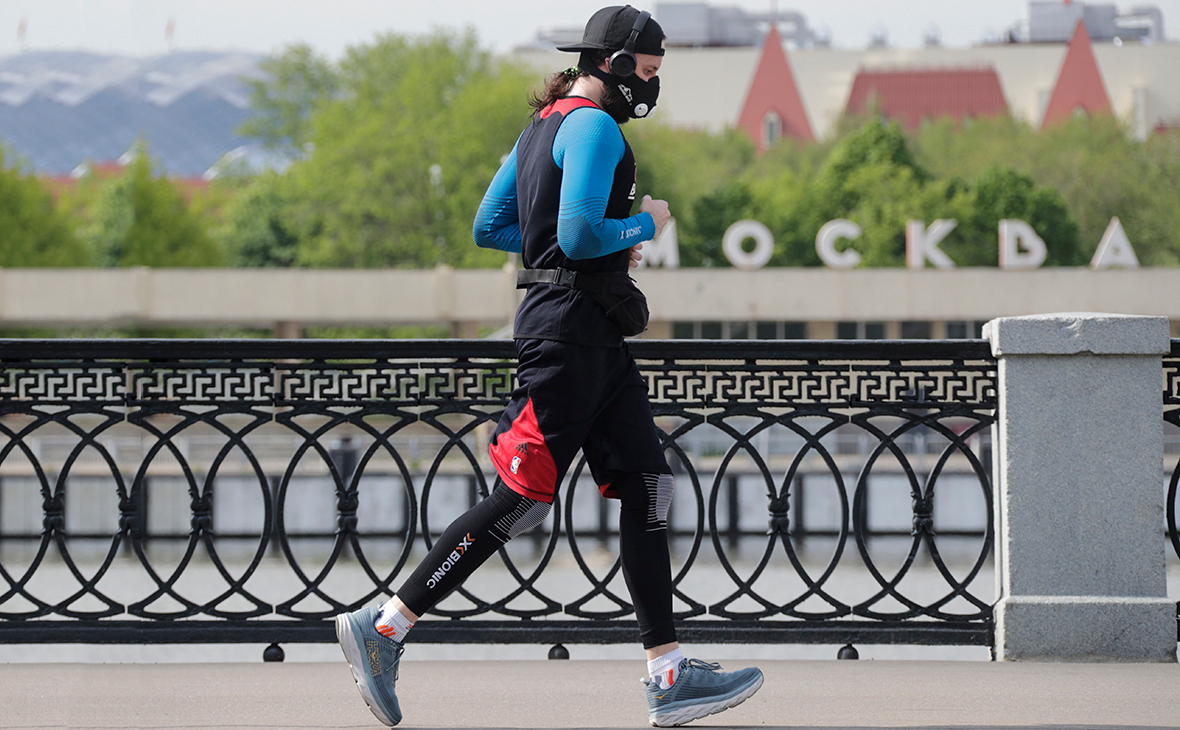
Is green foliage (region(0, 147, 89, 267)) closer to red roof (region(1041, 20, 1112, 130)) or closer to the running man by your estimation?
the running man

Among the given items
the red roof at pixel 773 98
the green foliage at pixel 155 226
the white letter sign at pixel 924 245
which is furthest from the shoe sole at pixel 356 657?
the red roof at pixel 773 98

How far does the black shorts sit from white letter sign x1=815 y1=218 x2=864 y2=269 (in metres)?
44.6

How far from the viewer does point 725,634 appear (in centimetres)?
457

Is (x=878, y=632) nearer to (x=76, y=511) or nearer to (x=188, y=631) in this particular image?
(x=188, y=631)

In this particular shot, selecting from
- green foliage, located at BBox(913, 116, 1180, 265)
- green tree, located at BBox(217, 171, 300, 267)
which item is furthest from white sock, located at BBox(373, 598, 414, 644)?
green tree, located at BBox(217, 171, 300, 267)

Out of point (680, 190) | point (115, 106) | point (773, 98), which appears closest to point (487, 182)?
point (680, 190)

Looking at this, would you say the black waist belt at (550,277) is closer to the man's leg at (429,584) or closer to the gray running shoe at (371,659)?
the man's leg at (429,584)

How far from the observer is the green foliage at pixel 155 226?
4950cm

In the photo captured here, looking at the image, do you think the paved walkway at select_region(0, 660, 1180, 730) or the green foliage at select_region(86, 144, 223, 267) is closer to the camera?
the paved walkway at select_region(0, 660, 1180, 730)

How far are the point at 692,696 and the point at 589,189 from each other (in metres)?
1.44

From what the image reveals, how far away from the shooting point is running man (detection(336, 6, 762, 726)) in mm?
3256

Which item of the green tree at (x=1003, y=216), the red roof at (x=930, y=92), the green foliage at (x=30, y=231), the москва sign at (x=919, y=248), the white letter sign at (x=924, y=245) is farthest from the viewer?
the red roof at (x=930, y=92)

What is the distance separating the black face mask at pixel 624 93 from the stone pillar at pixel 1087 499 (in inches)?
74.2

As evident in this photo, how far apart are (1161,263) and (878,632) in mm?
60813
